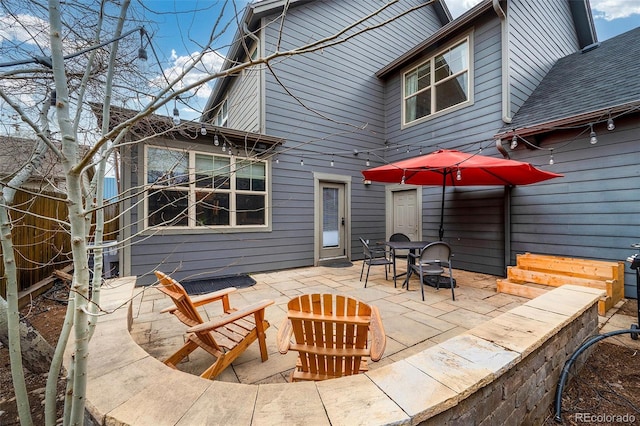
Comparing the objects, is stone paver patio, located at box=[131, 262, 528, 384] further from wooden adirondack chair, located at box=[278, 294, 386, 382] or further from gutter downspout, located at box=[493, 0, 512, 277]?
gutter downspout, located at box=[493, 0, 512, 277]

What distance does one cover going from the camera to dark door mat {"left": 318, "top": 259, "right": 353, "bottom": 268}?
600 centimetres

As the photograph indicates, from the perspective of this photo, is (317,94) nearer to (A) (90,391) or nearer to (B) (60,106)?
(B) (60,106)

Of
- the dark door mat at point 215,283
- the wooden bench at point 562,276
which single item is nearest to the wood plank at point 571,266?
the wooden bench at point 562,276

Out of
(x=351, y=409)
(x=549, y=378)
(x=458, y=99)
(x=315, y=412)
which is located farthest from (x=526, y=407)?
(x=458, y=99)

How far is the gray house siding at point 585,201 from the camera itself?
365cm

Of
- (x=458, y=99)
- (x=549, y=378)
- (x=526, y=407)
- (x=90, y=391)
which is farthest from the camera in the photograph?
(x=458, y=99)

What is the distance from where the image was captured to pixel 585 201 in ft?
13.2

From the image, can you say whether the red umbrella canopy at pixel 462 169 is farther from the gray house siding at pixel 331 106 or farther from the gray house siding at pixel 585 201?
the gray house siding at pixel 331 106

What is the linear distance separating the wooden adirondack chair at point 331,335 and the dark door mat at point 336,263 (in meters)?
4.21

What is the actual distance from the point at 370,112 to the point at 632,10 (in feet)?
19.9

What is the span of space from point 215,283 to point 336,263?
9.06 ft

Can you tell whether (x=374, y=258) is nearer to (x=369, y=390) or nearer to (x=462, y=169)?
(x=462, y=169)

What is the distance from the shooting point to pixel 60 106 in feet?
3.33

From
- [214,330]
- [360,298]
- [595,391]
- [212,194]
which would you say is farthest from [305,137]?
[595,391]
